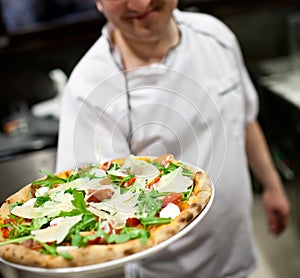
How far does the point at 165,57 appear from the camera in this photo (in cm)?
96

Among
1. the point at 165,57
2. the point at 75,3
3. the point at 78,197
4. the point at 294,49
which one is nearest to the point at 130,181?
the point at 78,197

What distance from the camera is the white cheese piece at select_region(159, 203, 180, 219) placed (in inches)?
25.1

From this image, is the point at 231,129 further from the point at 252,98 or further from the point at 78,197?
the point at 78,197

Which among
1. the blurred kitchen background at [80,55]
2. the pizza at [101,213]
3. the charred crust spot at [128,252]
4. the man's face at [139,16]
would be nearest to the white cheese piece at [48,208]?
the pizza at [101,213]

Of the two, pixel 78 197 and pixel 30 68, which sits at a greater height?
pixel 78 197

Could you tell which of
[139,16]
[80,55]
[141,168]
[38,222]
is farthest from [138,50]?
[80,55]

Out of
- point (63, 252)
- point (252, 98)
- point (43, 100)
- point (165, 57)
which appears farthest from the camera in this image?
point (43, 100)

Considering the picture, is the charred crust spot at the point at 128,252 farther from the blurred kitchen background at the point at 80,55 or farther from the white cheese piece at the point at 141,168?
the blurred kitchen background at the point at 80,55

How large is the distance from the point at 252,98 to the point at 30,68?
141 cm

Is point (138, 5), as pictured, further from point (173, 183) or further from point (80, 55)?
point (80, 55)

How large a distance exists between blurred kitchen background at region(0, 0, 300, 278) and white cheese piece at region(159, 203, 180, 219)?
1211 mm

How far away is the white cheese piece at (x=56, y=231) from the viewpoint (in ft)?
1.98

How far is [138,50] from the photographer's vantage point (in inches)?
35.6

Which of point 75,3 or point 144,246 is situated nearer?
point 144,246
